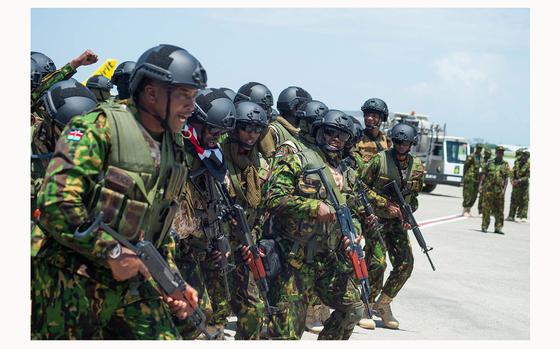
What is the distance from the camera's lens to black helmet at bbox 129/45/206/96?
11.9 feet

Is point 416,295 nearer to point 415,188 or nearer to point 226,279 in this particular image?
point 415,188

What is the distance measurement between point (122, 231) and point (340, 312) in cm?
299

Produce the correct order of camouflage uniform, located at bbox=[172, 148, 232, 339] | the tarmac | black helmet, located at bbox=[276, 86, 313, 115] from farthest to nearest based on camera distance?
black helmet, located at bbox=[276, 86, 313, 115]
the tarmac
camouflage uniform, located at bbox=[172, 148, 232, 339]

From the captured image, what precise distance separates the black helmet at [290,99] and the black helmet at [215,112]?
343cm

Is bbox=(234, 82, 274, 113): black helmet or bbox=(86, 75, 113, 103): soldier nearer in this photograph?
bbox=(86, 75, 113, 103): soldier

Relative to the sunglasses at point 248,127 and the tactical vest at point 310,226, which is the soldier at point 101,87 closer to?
the sunglasses at point 248,127

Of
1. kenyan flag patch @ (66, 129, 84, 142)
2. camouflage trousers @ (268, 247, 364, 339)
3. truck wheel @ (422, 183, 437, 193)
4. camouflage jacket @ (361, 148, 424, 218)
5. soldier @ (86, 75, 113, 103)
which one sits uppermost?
soldier @ (86, 75, 113, 103)

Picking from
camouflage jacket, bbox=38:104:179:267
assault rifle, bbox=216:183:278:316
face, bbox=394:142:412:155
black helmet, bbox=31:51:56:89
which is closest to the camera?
camouflage jacket, bbox=38:104:179:267

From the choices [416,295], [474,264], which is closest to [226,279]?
[416,295]

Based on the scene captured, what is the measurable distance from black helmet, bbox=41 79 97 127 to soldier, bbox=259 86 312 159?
9.92ft

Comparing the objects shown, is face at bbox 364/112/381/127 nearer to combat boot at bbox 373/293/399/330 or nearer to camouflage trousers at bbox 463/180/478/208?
combat boot at bbox 373/293/399/330

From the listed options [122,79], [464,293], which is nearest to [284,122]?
[122,79]

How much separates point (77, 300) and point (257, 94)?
5.28 m

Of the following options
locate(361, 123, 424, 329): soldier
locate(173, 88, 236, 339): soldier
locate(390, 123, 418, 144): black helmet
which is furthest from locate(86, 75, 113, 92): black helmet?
locate(390, 123, 418, 144): black helmet
